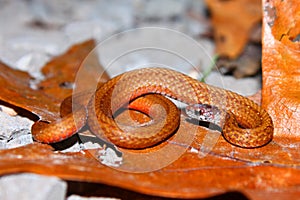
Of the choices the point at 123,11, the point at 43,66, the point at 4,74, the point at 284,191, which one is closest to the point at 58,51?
the point at 43,66

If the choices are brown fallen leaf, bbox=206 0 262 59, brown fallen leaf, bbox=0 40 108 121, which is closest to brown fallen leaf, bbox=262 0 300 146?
brown fallen leaf, bbox=0 40 108 121

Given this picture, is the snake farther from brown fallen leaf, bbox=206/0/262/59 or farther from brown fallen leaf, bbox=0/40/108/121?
brown fallen leaf, bbox=206/0/262/59

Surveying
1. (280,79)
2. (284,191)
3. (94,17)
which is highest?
(94,17)

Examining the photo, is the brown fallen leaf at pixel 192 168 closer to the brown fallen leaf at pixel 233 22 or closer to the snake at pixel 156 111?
the snake at pixel 156 111

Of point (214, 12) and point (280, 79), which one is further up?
point (214, 12)

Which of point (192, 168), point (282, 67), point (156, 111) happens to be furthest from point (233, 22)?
point (192, 168)

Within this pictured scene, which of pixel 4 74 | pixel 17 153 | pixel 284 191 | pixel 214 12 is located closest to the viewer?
pixel 284 191

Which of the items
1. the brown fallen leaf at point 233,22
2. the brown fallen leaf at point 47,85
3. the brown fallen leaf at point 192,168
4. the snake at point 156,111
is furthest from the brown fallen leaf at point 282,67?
the brown fallen leaf at point 233,22

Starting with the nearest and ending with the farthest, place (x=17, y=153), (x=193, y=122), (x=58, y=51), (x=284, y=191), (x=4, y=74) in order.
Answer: (x=284, y=191) → (x=17, y=153) → (x=193, y=122) → (x=4, y=74) → (x=58, y=51)

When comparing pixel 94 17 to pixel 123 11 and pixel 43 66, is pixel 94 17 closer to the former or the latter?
pixel 123 11
